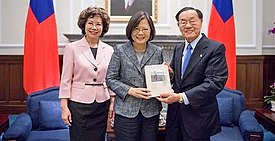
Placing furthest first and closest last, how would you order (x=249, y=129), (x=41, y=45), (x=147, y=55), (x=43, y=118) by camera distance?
(x=41, y=45)
(x=43, y=118)
(x=249, y=129)
(x=147, y=55)

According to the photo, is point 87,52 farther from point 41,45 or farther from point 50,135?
point 41,45

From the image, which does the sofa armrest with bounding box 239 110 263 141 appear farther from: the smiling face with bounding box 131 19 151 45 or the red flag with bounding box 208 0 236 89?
the red flag with bounding box 208 0 236 89

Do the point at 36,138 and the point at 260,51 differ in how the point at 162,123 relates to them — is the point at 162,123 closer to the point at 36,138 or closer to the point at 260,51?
the point at 36,138

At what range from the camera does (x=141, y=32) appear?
1923 mm

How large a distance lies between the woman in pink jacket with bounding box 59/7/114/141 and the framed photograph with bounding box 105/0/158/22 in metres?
3.17

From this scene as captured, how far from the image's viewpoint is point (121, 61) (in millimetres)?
1946

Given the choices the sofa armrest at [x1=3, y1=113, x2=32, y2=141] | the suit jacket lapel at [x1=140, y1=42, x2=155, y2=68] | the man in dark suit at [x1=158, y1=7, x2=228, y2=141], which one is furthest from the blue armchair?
the sofa armrest at [x1=3, y1=113, x2=32, y2=141]

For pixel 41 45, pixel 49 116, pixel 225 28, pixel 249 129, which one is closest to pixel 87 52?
pixel 49 116

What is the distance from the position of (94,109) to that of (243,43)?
3.93 meters

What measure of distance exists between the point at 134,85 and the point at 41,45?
2.63 m

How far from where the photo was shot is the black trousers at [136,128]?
191 cm

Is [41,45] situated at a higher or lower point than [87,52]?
higher

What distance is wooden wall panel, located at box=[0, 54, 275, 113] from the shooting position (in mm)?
5332

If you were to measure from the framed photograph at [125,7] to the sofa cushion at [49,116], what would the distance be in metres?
2.35
